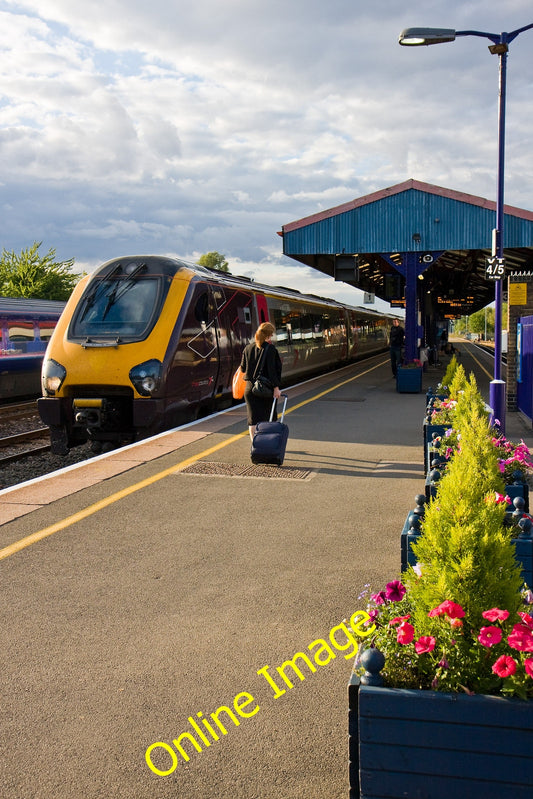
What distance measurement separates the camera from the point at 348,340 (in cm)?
3198

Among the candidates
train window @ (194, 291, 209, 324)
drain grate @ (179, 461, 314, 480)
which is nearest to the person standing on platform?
train window @ (194, 291, 209, 324)

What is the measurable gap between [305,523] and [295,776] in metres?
3.43

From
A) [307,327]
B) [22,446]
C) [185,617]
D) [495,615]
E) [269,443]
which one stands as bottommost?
[22,446]

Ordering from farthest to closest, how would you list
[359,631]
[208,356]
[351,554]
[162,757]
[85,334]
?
[208,356] < [85,334] < [351,554] < [162,757] < [359,631]

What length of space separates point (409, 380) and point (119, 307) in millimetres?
8961

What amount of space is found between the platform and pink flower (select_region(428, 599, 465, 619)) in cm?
89

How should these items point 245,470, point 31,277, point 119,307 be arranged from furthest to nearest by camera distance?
1. point 31,277
2. point 119,307
3. point 245,470

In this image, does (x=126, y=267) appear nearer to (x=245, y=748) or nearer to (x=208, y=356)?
(x=208, y=356)

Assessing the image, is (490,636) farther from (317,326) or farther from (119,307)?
(317,326)

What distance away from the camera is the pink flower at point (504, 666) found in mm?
2146

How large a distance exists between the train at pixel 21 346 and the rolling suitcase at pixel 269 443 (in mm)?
12216

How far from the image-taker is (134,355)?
35.1ft

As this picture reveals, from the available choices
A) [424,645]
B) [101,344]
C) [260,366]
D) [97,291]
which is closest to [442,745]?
[424,645]


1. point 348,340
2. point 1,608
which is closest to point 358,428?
point 1,608
